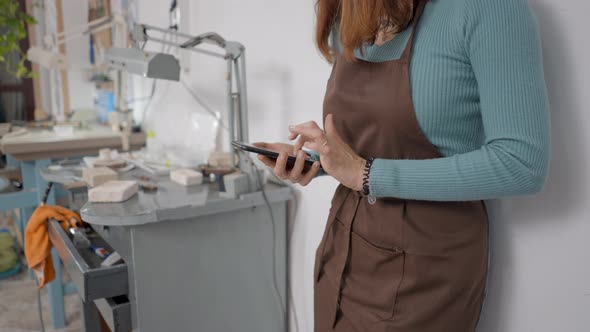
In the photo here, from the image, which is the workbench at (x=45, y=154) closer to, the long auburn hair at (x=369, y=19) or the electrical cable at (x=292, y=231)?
the electrical cable at (x=292, y=231)

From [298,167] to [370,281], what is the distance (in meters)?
0.23

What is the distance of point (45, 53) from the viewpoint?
7.64 feet

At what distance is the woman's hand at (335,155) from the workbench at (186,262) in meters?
0.63

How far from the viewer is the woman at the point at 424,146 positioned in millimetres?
580

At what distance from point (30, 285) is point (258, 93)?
1785 mm

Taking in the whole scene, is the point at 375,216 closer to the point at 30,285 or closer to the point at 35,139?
the point at 35,139

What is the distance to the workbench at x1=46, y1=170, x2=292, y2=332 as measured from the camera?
1.16 m

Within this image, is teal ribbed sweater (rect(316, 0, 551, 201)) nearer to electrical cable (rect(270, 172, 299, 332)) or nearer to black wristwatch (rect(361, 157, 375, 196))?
black wristwatch (rect(361, 157, 375, 196))

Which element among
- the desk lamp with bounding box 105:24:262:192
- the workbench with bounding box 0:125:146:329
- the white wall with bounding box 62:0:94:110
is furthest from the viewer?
the white wall with bounding box 62:0:94:110

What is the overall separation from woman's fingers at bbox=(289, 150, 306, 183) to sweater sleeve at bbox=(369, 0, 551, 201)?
21 cm

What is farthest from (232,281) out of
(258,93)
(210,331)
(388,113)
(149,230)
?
(388,113)

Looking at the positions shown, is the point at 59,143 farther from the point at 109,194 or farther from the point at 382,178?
the point at 382,178

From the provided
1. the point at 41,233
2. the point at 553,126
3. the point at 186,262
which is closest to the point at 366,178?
the point at 553,126

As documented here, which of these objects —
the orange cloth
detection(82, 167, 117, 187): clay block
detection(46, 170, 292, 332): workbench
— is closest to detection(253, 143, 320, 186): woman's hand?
detection(46, 170, 292, 332): workbench
